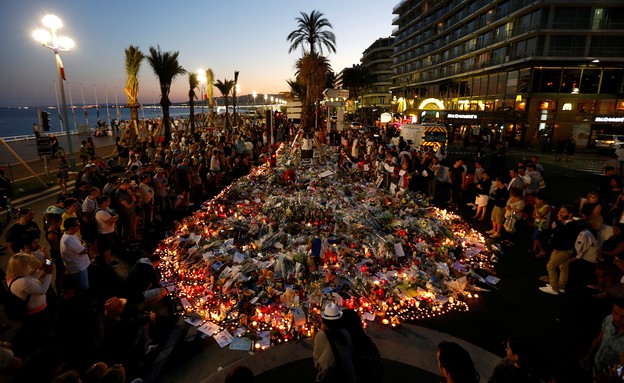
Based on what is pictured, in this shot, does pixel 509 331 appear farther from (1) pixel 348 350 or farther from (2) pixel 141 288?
(2) pixel 141 288

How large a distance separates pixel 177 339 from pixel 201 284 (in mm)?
1697

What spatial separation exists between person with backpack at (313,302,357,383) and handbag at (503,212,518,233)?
27.2 ft

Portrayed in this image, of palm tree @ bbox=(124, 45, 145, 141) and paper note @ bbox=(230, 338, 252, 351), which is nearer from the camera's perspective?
paper note @ bbox=(230, 338, 252, 351)

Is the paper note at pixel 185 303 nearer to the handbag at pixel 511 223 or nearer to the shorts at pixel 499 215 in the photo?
the shorts at pixel 499 215

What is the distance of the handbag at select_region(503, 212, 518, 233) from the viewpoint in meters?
9.54

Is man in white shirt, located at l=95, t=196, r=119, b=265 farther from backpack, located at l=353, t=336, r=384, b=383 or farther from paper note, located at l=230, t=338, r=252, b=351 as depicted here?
backpack, located at l=353, t=336, r=384, b=383

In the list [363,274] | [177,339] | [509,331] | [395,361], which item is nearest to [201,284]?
[177,339]

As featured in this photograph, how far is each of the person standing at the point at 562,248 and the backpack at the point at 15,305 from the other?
30.8ft

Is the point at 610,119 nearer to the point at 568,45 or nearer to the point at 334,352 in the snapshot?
the point at 568,45

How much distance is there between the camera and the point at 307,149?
55.1ft

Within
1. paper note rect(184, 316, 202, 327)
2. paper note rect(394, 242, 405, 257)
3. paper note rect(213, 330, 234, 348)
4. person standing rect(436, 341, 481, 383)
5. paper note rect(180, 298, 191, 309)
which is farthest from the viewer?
paper note rect(394, 242, 405, 257)

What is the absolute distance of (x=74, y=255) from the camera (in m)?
5.90

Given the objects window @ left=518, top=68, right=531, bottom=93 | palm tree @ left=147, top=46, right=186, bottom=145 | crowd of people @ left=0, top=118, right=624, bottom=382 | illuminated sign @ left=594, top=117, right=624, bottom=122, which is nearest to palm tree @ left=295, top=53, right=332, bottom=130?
palm tree @ left=147, top=46, right=186, bottom=145

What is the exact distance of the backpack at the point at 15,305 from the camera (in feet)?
15.3
